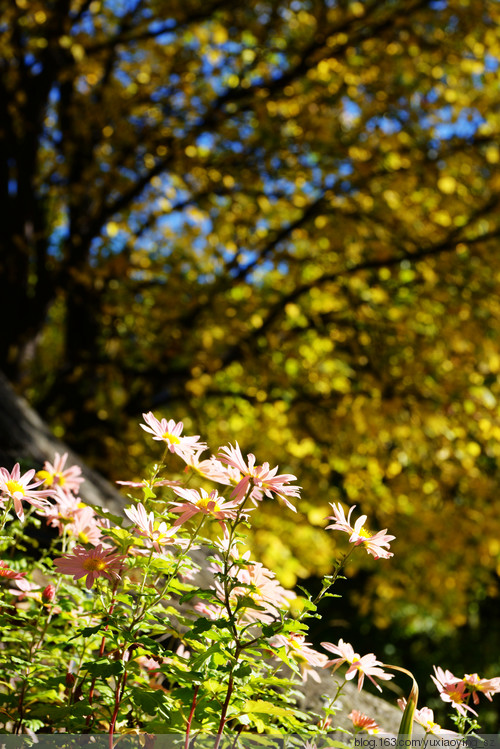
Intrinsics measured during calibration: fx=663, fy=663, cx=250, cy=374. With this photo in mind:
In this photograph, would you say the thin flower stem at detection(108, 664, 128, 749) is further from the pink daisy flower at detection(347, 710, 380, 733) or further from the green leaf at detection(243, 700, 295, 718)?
the pink daisy flower at detection(347, 710, 380, 733)

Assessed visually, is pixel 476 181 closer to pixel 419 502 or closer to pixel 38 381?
pixel 419 502

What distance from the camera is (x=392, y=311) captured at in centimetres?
519

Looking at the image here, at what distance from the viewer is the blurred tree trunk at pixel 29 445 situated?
9.53 ft

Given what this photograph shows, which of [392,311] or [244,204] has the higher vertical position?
[244,204]

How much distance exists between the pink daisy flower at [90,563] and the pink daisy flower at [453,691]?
65cm

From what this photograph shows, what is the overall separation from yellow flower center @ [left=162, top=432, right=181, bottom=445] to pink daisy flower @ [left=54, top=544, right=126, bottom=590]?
0.72ft

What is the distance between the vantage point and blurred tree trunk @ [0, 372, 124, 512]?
9.53 ft

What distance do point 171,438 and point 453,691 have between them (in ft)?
2.37

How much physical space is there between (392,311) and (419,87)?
1718 millimetres

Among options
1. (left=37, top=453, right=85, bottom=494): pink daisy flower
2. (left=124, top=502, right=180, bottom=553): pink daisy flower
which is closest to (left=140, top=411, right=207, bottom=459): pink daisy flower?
(left=124, top=502, right=180, bottom=553): pink daisy flower

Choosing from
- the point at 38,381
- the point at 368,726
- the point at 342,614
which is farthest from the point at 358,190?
the point at 342,614

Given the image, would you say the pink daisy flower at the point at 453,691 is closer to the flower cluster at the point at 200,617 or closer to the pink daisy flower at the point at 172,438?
the flower cluster at the point at 200,617

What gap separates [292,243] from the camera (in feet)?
18.8

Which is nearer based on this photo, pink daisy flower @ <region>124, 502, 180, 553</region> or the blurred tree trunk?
pink daisy flower @ <region>124, 502, 180, 553</region>
